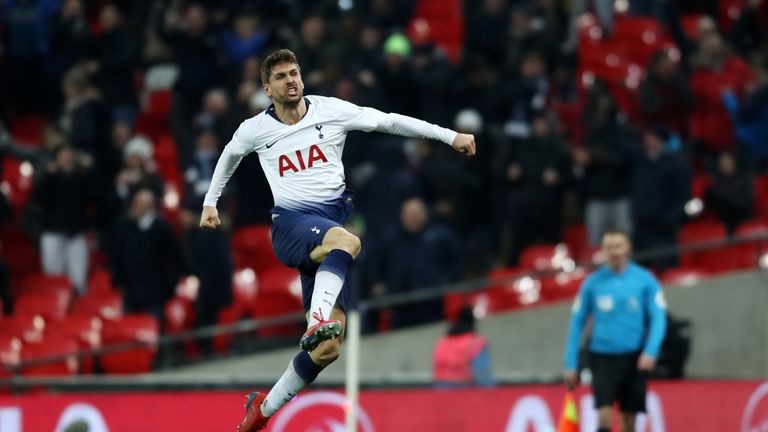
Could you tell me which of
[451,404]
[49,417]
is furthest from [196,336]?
[451,404]

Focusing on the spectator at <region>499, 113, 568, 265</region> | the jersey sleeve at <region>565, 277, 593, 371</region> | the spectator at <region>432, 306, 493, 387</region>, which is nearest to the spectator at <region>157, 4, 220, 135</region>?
the spectator at <region>499, 113, 568, 265</region>

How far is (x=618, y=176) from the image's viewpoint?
16.5m

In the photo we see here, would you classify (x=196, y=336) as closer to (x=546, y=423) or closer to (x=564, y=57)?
(x=546, y=423)

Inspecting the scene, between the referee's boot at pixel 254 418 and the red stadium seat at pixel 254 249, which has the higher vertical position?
the red stadium seat at pixel 254 249

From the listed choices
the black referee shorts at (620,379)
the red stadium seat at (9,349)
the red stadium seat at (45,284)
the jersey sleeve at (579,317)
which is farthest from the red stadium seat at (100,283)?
the black referee shorts at (620,379)

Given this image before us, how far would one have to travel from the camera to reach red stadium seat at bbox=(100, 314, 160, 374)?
51.6ft

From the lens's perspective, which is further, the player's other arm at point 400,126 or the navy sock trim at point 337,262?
the navy sock trim at point 337,262

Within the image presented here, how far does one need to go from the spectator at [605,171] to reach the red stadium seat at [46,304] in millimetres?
5461

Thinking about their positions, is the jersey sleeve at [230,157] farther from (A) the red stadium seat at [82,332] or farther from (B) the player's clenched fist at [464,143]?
(A) the red stadium seat at [82,332]

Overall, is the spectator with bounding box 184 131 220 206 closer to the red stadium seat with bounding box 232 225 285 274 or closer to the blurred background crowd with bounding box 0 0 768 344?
the blurred background crowd with bounding box 0 0 768 344

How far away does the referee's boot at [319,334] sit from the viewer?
8.87 metres

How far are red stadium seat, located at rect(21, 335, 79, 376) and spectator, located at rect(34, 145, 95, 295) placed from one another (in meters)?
1.10

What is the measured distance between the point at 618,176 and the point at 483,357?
341 centimetres

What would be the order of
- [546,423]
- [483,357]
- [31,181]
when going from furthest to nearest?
[31,181] → [483,357] → [546,423]
